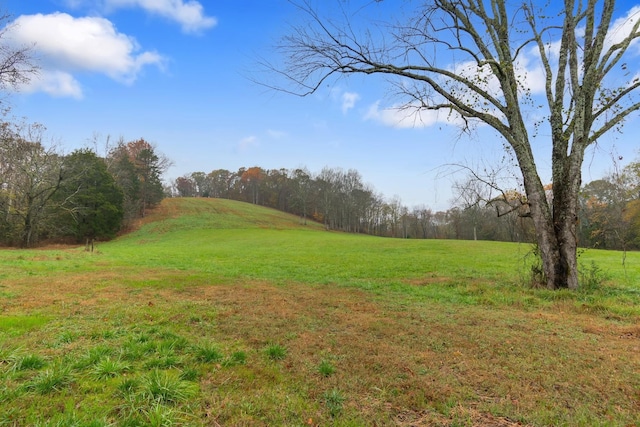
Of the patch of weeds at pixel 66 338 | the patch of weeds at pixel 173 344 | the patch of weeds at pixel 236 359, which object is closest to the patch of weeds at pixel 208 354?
the patch of weeds at pixel 236 359

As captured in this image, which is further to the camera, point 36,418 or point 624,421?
point 624,421

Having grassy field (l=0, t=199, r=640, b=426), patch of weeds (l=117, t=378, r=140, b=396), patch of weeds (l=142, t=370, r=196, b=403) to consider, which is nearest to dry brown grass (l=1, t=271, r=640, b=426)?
grassy field (l=0, t=199, r=640, b=426)

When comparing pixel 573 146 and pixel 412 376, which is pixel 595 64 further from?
pixel 412 376

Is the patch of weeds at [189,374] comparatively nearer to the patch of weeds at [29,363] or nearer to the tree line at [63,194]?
the patch of weeds at [29,363]

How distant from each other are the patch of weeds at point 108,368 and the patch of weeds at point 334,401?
2210 millimetres

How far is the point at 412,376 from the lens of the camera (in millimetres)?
3424

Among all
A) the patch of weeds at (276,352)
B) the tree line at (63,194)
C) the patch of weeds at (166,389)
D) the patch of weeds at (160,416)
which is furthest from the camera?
the tree line at (63,194)

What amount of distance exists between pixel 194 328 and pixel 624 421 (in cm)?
517

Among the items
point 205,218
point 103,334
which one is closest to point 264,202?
point 205,218

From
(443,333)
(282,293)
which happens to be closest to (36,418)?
(443,333)

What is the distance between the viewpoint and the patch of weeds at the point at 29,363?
130 inches

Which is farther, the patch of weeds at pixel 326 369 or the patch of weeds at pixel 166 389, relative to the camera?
the patch of weeds at pixel 326 369

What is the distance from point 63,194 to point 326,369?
1659 inches

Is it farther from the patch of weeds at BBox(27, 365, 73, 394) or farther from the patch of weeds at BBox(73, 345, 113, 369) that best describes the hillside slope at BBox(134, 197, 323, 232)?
the patch of weeds at BBox(27, 365, 73, 394)
